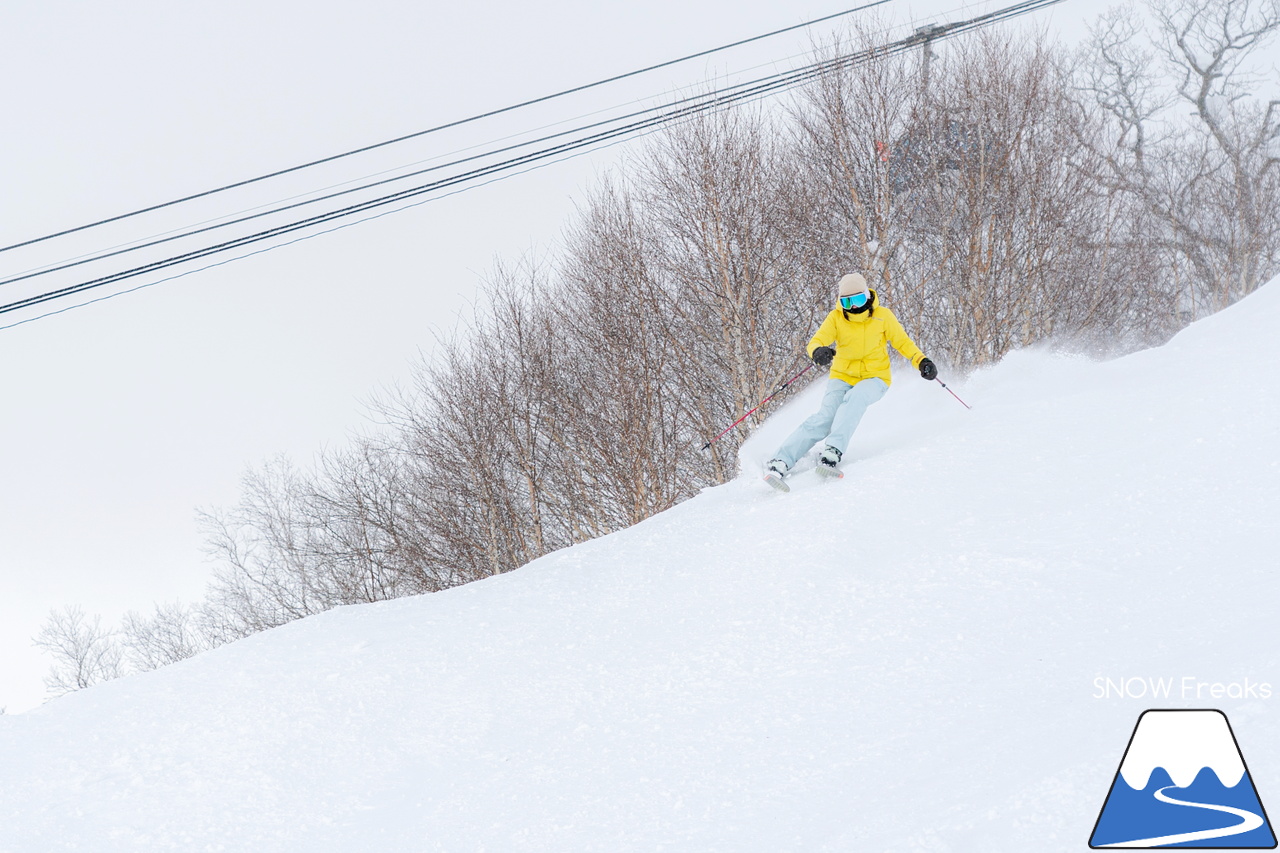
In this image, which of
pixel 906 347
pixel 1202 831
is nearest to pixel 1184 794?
pixel 1202 831

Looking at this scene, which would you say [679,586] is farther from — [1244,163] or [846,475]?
[1244,163]

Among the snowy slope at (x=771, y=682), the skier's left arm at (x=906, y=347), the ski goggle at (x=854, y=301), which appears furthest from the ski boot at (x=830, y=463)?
the ski goggle at (x=854, y=301)

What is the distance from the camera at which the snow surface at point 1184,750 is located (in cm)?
250

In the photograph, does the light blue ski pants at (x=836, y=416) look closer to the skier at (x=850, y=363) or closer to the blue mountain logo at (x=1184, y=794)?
the skier at (x=850, y=363)

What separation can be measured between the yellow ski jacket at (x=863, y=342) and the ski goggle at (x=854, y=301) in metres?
0.07

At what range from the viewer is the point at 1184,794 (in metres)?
2.52

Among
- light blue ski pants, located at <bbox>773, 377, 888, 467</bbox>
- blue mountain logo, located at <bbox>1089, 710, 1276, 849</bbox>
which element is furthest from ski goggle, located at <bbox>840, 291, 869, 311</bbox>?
blue mountain logo, located at <bbox>1089, 710, 1276, 849</bbox>

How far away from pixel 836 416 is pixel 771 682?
304 centimetres

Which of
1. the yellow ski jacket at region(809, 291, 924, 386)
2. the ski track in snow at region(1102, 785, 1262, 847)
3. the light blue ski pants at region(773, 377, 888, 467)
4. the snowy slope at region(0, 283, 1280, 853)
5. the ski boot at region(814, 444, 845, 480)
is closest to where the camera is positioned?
the ski track in snow at region(1102, 785, 1262, 847)

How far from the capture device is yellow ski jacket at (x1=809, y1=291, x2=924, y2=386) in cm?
649

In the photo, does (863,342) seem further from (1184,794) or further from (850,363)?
(1184,794)

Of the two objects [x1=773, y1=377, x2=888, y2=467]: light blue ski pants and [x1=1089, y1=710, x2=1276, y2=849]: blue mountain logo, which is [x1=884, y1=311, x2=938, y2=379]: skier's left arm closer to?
[x1=773, y1=377, x2=888, y2=467]: light blue ski pants

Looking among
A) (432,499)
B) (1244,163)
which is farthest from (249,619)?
(1244,163)

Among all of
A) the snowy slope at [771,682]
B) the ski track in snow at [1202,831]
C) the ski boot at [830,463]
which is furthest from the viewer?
the ski boot at [830,463]
